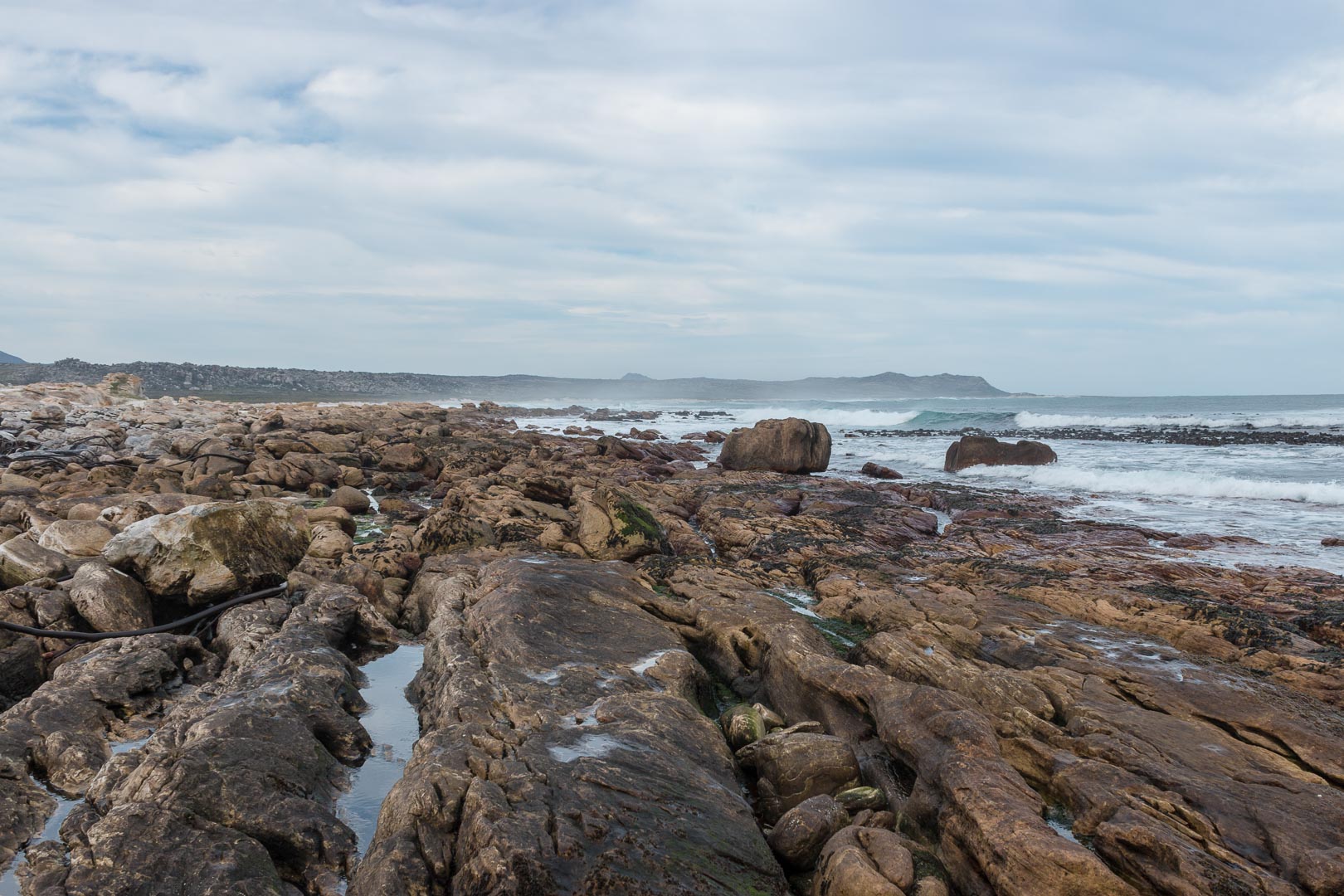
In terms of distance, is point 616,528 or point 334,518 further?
point 616,528

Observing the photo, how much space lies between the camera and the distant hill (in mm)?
82875

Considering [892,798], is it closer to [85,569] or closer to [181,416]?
[85,569]

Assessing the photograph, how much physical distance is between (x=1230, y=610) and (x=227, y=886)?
9666 millimetres

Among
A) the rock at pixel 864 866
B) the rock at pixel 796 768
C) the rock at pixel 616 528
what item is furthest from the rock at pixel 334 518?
the rock at pixel 864 866

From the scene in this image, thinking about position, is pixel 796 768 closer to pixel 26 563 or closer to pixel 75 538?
pixel 26 563

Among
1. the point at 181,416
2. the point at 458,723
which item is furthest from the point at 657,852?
the point at 181,416

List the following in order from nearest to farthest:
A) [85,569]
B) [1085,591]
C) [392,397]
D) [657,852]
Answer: [657,852]
[85,569]
[1085,591]
[392,397]

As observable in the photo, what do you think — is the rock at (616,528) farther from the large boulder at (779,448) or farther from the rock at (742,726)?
the large boulder at (779,448)

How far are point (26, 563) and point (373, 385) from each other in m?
104

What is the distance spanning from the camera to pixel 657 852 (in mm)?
3766

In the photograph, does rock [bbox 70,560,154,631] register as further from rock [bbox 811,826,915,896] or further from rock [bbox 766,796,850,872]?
rock [bbox 811,826,915,896]

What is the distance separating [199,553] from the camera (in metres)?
7.68

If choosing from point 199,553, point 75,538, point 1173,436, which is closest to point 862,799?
point 199,553

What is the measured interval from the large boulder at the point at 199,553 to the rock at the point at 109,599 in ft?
0.74
